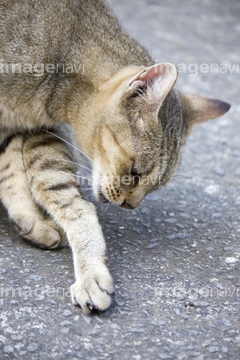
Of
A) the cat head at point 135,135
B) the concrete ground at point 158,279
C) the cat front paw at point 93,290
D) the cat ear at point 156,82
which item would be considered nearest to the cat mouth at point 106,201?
the cat head at point 135,135

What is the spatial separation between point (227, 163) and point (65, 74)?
5.12 feet

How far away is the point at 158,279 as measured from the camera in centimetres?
347

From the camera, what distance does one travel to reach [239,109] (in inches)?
219

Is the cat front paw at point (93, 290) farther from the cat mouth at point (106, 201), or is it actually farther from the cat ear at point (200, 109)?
the cat ear at point (200, 109)

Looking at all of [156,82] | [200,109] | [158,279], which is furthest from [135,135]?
[158,279]

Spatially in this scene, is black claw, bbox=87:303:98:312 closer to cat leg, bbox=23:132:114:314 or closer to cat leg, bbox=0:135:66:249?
cat leg, bbox=23:132:114:314

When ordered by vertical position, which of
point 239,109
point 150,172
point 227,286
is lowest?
point 239,109

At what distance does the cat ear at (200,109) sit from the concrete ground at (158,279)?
631 millimetres

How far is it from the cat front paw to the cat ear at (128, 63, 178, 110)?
0.85 meters

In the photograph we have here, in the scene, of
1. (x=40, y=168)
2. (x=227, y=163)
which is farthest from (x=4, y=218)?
(x=227, y=163)

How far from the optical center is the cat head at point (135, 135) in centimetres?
340

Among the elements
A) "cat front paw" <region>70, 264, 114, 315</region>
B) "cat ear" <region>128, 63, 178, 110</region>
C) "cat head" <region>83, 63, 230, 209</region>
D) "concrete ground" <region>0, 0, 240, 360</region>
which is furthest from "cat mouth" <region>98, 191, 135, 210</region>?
"cat ear" <region>128, 63, 178, 110</region>

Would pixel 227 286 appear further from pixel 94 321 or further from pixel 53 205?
pixel 53 205

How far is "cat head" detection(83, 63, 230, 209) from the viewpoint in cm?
340
